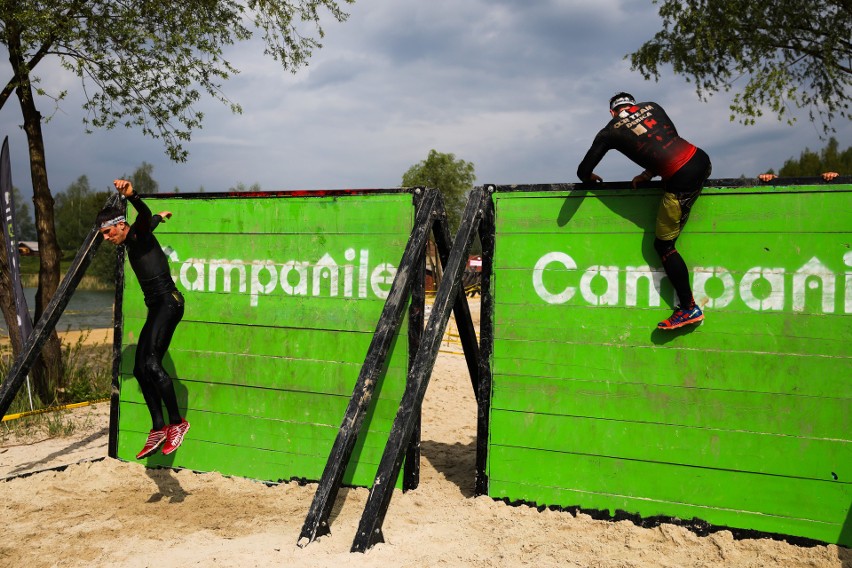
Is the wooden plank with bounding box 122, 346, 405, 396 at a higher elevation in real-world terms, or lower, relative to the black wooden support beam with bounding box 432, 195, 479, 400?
lower

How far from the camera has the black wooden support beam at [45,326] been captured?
4.81 metres

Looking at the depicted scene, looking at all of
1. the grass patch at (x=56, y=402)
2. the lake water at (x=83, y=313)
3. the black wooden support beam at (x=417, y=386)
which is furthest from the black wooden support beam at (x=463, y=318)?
the lake water at (x=83, y=313)

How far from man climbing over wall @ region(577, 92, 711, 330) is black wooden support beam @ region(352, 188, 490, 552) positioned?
3.02 ft

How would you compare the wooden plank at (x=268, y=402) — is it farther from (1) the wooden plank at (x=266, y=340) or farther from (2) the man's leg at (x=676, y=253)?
(2) the man's leg at (x=676, y=253)

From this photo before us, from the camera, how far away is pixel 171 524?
404 centimetres

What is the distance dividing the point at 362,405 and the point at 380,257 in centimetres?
122

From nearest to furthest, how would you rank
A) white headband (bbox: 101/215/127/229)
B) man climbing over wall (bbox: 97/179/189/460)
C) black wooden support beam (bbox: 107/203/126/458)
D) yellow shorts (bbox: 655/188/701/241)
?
yellow shorts (bbox: 655/188/701/241) → man climbing over wall (bbox: 97/179/189/460) → white headband (bbox: 101/215/127/229) → black wooden support beam (bbox: 107/203/126/458)

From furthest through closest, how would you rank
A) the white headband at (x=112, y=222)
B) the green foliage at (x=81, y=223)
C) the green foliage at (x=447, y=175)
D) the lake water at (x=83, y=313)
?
the green foliage at (x=81, y=223), the green foliage at (x=447, y=175), the lake water at (x=83, y=313), the white headband at (x=112, y=222)

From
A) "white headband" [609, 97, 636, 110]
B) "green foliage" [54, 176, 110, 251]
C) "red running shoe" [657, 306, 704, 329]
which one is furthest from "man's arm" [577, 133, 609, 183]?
"green foliage" [54, 176, 110, 251]

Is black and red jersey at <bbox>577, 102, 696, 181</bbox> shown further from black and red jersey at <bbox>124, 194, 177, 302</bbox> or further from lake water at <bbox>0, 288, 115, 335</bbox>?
lake water at <bbox>0, 288, 115, 335</bbox>

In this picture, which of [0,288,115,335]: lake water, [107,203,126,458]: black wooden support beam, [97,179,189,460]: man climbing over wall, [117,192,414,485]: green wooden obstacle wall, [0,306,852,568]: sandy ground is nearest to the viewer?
[0,306,852,568]: sandy ground

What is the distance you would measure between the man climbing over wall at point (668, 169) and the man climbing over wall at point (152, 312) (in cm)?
319

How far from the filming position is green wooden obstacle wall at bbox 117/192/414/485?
461 cm

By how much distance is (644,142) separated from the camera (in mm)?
3803
